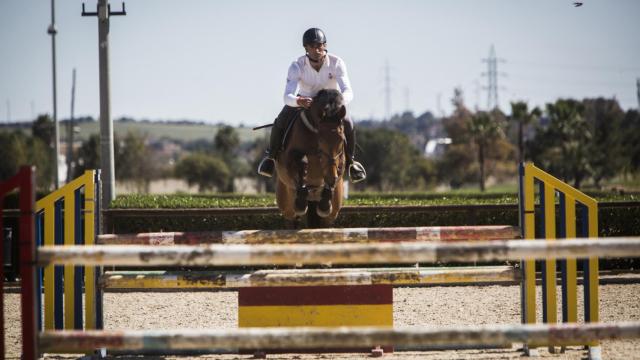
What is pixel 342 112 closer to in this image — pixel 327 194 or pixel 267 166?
pixel 327 194

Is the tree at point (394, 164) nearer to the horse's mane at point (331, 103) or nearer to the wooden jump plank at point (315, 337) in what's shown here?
the horse's mane at point (331, 103)

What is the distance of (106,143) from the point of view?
15.2 meters

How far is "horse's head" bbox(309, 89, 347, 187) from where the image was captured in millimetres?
6167

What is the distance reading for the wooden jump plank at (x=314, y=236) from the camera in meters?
5.48

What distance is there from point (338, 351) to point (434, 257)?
6.48ft

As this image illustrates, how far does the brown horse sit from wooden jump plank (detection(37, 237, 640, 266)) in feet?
6.64

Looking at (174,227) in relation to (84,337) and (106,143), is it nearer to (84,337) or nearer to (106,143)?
(106,143)

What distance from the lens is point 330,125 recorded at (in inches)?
244

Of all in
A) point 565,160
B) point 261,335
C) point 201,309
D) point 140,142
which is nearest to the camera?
point 261,335

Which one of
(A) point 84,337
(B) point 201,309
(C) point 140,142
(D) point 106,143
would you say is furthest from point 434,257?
(C) point 140,142

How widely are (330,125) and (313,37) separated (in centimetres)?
103

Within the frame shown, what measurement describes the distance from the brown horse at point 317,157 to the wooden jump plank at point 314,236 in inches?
33.4

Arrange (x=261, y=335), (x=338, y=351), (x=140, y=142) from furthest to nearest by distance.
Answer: (x=140, y=142)
(x=338, y=351)
(x=261, y=335)

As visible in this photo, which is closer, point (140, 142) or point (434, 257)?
point (434, 257)
